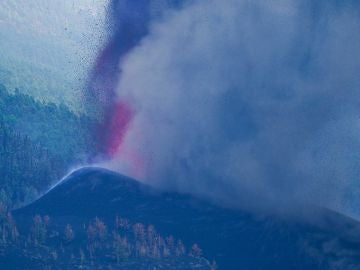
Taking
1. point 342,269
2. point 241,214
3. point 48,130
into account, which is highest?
point 48,130

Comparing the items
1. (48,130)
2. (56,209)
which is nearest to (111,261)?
(56,209)

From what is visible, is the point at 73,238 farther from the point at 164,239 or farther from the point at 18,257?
the point at 164,239

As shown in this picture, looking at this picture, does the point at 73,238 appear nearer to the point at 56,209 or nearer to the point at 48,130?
the point at 56,209

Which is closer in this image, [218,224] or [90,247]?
[90,247]

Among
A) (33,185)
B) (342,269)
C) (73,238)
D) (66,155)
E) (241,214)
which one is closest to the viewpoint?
(342,269)

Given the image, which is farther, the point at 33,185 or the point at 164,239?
the point at 33,185

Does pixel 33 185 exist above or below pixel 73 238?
above

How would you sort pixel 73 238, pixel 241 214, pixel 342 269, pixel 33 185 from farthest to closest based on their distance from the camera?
pixel 33 185
pixel 241 214
pixel 73 238
pixel 342 269

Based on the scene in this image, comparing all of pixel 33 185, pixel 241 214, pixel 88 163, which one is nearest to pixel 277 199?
pixel 241 214
